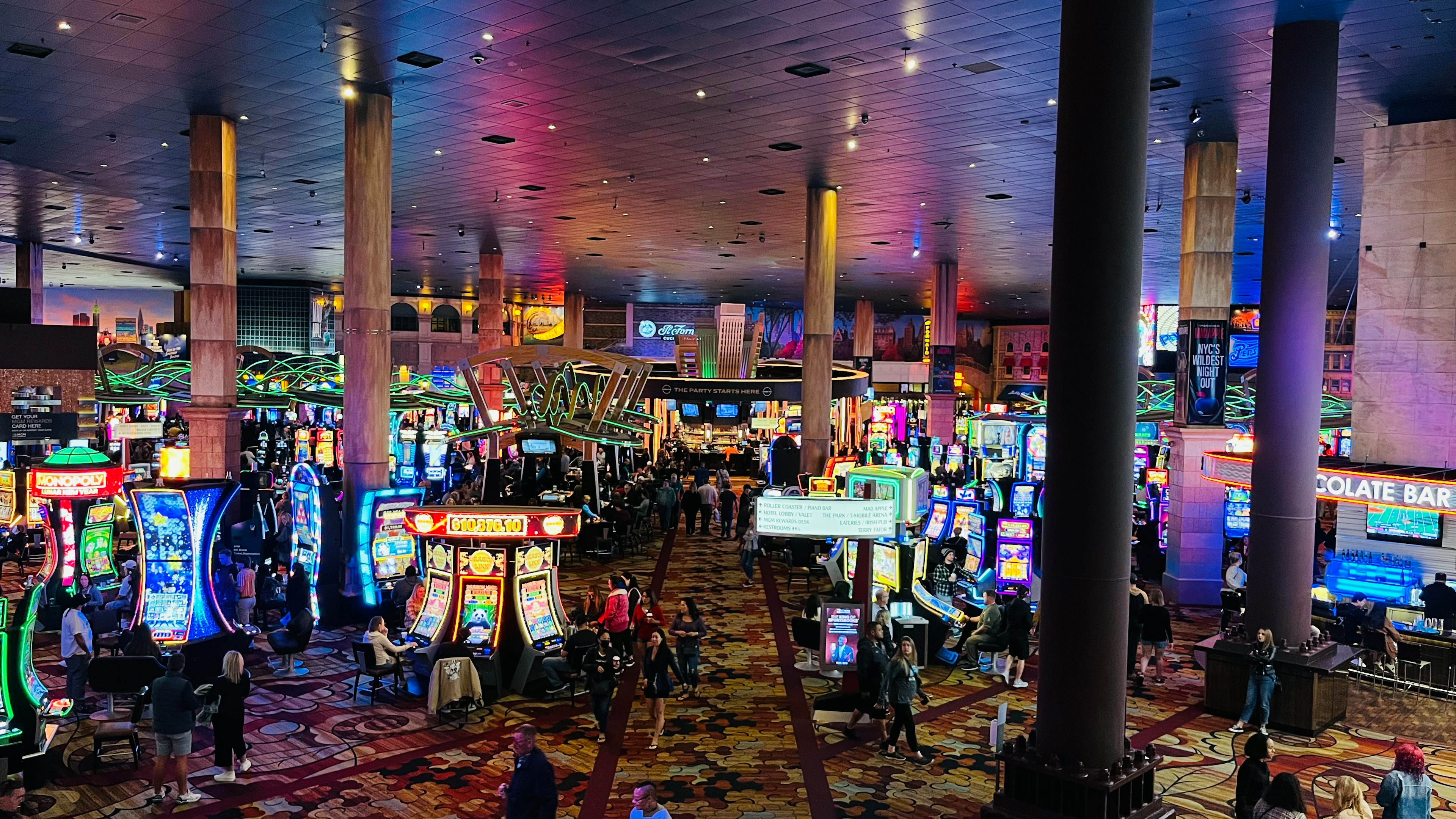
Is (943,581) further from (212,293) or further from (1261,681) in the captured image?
(212,293)

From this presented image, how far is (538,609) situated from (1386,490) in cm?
841

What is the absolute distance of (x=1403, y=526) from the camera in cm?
1222

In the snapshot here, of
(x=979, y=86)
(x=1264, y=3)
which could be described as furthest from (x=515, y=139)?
(x=1264, y=3)

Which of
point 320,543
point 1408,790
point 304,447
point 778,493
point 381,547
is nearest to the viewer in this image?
point 1408,790

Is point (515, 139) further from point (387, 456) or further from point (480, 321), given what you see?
point (480, 321)

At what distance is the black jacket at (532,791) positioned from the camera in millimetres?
6074

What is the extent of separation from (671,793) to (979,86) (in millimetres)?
8638

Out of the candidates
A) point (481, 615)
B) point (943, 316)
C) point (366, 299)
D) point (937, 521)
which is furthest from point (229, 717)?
point (943, 316)

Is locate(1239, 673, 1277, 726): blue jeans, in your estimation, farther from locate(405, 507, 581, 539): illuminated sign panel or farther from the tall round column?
locate(405, 507, 581, 539): illuminated sign panel

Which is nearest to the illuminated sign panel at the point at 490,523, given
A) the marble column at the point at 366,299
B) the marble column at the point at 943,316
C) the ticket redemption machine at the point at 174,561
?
the ticket redemption machine at the point at 174,561

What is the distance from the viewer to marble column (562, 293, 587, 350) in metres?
41.4

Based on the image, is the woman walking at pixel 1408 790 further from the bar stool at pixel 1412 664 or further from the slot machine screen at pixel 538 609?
the slot machine screen at pixel 538 609

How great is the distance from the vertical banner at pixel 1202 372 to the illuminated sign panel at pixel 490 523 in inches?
360

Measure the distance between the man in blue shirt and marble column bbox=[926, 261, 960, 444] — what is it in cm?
2422
